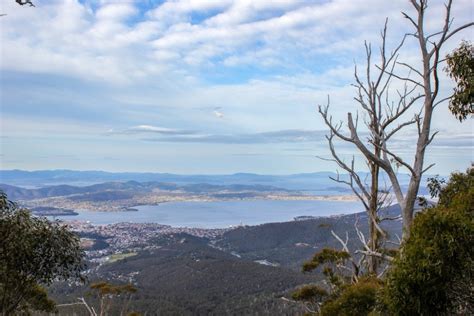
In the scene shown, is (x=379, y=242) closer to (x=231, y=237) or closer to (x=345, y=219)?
(x=345, y=219)

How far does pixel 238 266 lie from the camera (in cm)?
8131

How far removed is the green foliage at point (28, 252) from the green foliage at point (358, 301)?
4814 mm

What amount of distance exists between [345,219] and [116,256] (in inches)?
2108

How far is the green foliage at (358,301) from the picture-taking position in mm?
7621

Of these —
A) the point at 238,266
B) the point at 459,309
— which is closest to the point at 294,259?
the point at 238,266

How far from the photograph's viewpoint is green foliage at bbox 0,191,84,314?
747 centimetres

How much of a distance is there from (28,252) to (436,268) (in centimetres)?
636

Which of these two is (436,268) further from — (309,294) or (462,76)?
(309,294)

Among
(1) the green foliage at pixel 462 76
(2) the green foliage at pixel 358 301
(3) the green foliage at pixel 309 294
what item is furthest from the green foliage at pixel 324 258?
(1) the green foliage at pixel 462 76

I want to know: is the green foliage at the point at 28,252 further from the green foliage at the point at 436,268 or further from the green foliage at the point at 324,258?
the green foliage at the point at 324,258

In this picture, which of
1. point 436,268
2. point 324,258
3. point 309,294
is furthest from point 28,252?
point 309,294

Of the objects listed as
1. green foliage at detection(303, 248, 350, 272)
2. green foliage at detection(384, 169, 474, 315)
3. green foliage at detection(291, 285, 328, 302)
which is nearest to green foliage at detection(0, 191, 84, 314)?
green foliage at detection(384, 169, 474, 315)

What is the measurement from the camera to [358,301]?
789cm

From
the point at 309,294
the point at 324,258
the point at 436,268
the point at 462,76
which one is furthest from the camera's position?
the point at 309,294
